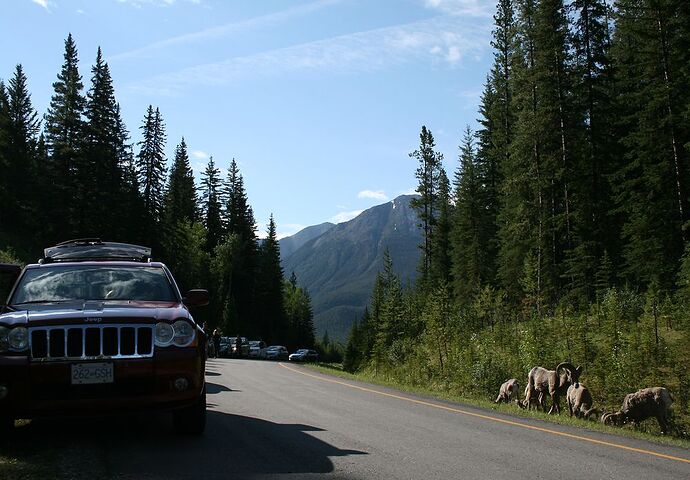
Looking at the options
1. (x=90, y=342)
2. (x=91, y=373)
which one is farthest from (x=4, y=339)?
(x=91, y=373)

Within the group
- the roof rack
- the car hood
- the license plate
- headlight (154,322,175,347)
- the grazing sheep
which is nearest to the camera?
the license plate

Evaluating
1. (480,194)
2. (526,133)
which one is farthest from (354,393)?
(480,194)

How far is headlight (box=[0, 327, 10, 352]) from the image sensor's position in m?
6.00

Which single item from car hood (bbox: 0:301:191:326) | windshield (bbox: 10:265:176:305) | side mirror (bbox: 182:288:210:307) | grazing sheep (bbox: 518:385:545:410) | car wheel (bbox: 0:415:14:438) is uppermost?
windshield (bbox: 10:265:176:305)

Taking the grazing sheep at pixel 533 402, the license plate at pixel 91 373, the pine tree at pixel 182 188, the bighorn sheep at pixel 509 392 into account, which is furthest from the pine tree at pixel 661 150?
the pine tree at pixel 182 188

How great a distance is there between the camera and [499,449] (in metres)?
7.31

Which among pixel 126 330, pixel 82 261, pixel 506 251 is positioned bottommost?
pixel 126 330

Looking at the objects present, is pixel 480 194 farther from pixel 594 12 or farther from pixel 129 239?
pixel 129 239

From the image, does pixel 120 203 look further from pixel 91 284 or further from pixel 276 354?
pixel 91 284

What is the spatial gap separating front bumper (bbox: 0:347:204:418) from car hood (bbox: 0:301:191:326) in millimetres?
408

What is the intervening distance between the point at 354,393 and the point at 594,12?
34.9m

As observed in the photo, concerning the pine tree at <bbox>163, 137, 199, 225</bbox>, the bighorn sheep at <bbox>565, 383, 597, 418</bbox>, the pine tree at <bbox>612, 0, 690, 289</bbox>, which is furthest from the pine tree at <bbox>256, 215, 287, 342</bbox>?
the bighorn sheep at <bbox>565, 383, 597, 418</bbox>

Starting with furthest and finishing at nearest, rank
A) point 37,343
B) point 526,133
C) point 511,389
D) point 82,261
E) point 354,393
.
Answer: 1. point 526,133
2. point 511,389
3. point 354,393
4. point 82,261
5. point 37,343

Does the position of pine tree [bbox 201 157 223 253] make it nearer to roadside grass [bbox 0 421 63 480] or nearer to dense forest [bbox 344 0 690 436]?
dense forest [bbox 344 0 690 436]
